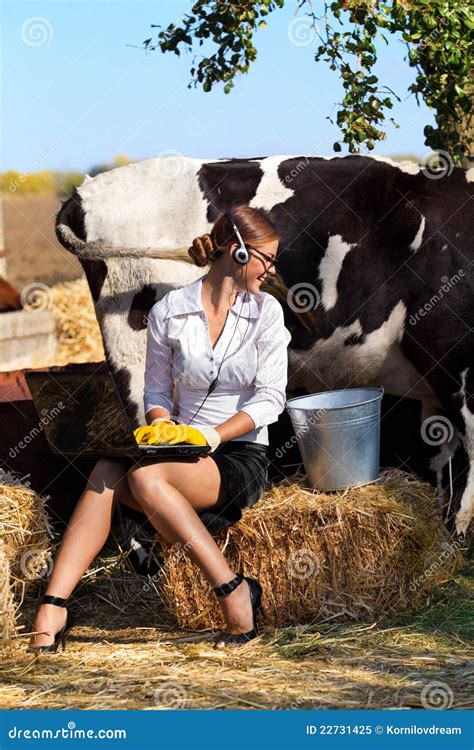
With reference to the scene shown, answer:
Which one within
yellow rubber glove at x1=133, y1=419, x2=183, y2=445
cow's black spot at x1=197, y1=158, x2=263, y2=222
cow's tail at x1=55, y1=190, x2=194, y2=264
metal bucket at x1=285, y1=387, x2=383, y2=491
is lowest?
metal bucket at x1=285, y1=387, x2=383, y2=491

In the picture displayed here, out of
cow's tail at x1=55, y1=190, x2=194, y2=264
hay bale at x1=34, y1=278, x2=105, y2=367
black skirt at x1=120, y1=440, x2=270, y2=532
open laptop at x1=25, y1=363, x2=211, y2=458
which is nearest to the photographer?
open laptop at x1=25, y1=363, x2=211, y2=458

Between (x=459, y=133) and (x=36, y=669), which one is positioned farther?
(x=459, y=133)

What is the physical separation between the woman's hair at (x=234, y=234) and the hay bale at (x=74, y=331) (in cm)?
552

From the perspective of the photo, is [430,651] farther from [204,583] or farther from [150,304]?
[150,304]

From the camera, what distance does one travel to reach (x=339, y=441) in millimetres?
4109

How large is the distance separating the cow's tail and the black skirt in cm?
130

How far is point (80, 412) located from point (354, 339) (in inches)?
78.9

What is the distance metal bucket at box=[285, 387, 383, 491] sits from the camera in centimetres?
408

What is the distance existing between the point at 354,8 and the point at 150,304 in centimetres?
205

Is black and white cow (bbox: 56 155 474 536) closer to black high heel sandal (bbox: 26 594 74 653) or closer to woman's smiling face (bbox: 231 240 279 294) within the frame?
woman's smiling face (bbox: 231 240 279 294)

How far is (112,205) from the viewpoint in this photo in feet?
17.4

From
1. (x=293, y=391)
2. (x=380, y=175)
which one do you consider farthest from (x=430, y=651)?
(x=380, y=175)

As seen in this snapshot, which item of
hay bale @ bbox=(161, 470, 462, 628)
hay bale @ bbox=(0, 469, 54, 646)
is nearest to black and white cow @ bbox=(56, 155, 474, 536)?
hay bale @ bbox=(0, 469, 54, 646)

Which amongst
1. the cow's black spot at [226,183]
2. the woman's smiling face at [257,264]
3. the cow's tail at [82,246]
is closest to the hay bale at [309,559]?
the woman's smiling face at [257,264]
